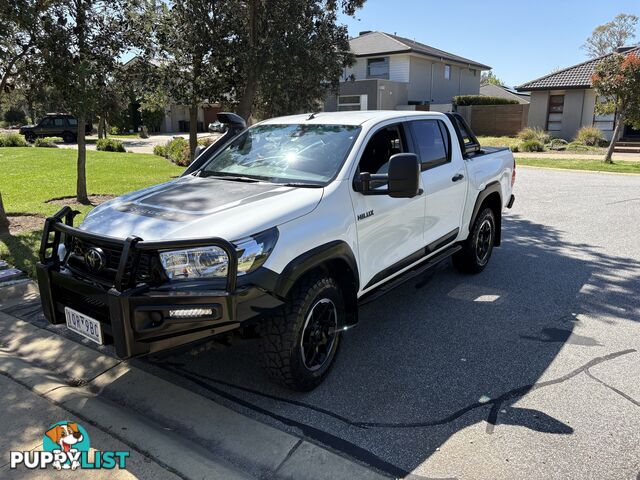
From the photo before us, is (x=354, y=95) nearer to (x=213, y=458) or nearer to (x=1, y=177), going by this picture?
(x=1, y=177)

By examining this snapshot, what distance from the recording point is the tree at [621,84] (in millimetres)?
16719

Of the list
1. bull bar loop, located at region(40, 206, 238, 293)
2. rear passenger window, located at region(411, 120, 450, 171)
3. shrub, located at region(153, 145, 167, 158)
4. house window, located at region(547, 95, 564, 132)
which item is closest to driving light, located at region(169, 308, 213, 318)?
bull bar loop, located at region(40, 206, 238, 293)

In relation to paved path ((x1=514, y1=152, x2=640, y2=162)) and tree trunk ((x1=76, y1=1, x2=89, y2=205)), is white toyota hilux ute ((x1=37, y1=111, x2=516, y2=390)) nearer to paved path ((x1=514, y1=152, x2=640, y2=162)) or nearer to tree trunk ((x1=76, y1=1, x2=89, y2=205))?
tree trunk ((x1=76, y1=1, x2=89, y2=205))

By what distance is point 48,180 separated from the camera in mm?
13094

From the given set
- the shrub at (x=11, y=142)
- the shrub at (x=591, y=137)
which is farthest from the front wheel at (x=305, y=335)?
the shrub at (x=11, y=142)

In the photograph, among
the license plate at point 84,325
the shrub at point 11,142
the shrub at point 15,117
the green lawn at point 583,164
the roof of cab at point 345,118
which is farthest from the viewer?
the shrub at point 15,117

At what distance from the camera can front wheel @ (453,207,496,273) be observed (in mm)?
5820

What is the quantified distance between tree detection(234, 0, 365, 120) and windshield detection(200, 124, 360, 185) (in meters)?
5.26

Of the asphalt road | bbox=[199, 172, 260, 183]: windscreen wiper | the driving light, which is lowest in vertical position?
the asphalt road

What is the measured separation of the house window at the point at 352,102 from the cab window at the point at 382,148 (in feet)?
96.7

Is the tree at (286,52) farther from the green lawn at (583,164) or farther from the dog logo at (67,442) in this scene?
the green lawn at (583,164)

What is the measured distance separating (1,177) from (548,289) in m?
13.9

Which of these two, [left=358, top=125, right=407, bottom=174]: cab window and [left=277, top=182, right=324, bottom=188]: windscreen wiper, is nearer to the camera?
[left=277, top=182, right=324, bottom=188]: windscreen wiper

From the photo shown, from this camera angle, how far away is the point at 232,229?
302cm
